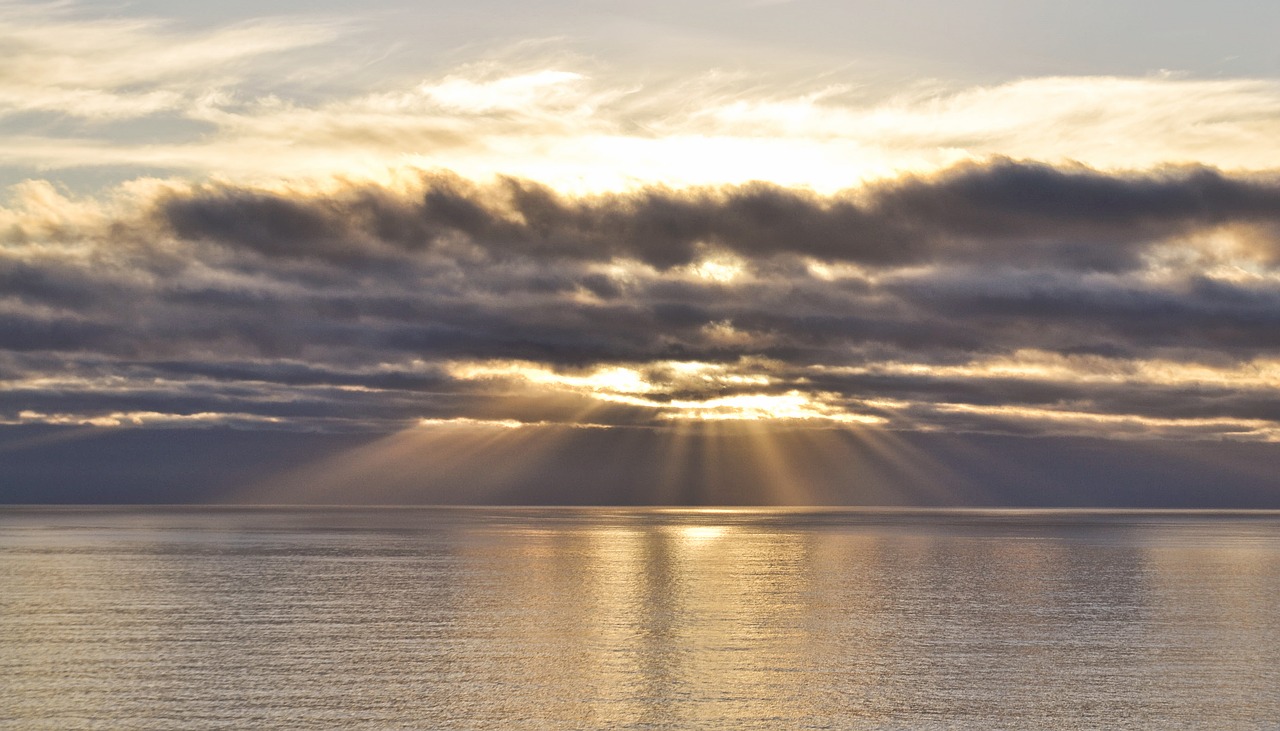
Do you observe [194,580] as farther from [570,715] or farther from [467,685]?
[570,715]

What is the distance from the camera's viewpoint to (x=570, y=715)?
54906 millimetres

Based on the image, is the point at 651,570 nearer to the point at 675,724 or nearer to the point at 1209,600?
the point at 1209,600

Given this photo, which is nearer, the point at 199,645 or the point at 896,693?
the point at 896,693

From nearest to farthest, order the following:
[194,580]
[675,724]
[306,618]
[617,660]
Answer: [675,724], [617,660], [306,618], [194,580]

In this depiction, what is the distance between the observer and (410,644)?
2953 inches

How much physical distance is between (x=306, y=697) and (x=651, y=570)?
84.2m

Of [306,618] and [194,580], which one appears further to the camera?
[194,580]

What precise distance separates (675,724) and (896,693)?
13.0 m

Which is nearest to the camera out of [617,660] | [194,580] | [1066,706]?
[1066,706]

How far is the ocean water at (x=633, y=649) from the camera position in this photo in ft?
183

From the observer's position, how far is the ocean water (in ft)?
183

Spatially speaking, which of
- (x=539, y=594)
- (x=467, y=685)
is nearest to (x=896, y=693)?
(x=467, y=685)

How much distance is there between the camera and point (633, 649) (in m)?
73.2

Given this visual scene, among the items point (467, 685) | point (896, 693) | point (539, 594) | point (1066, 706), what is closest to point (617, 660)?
point (467, 685)
